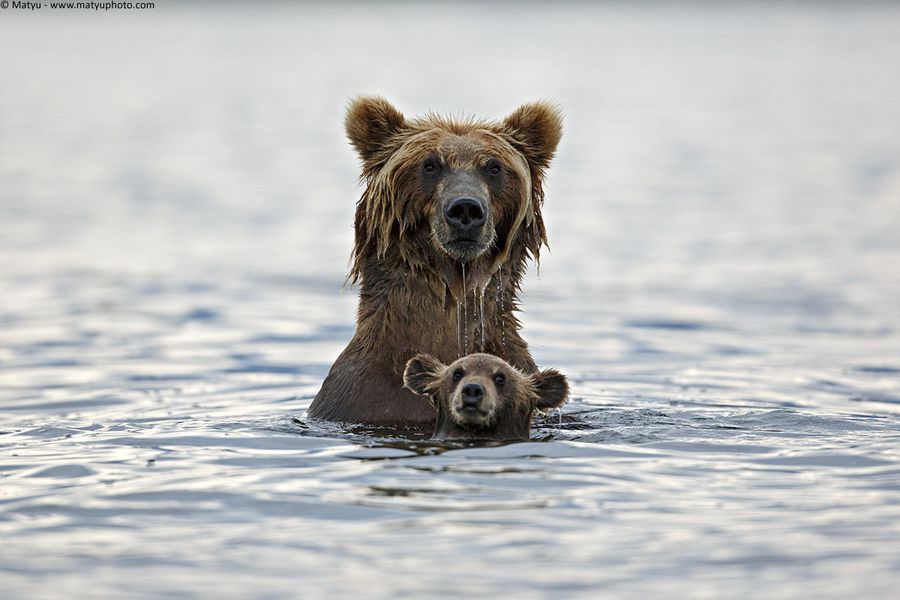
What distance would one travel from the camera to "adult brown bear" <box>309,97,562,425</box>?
1046 cm

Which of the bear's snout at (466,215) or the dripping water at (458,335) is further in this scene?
the dripping water at (458,335)

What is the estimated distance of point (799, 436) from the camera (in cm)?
1071

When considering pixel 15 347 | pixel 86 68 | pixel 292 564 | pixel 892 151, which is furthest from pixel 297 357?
pixel 86 68

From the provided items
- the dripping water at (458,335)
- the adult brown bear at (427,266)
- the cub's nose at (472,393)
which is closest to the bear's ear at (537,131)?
the adult brown bear at (427,266)

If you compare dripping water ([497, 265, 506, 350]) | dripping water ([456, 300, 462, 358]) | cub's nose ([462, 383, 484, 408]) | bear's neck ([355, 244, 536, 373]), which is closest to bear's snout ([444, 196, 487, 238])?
bear's neck ([355, 244, 536, 373])

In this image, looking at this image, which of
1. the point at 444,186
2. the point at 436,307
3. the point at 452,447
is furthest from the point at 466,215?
the point at 452,447

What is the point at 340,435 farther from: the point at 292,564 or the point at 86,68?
the point at 86,68

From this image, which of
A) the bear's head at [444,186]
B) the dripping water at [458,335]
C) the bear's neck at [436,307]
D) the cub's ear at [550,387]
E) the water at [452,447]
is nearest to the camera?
the water at [452,447]

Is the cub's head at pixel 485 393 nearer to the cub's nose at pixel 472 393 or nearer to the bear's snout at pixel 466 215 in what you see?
the cub's nose at pixel 472 393

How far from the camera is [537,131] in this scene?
1115 centimetres

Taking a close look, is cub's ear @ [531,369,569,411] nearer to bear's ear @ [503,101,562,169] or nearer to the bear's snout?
the bear's snout

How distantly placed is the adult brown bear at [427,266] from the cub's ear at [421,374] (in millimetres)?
438

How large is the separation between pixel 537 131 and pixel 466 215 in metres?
1.33

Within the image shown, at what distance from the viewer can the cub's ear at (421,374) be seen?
10.1 metres
